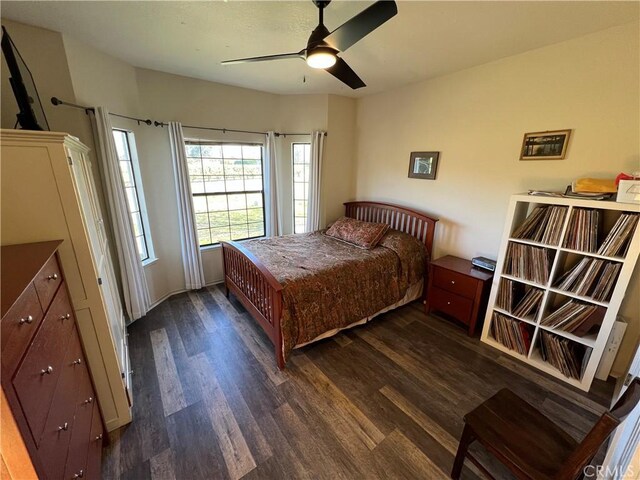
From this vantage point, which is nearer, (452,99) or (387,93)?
(452,99)

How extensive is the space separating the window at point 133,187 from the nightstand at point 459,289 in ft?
10.6

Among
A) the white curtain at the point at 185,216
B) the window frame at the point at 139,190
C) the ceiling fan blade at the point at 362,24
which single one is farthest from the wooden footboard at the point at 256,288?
the ceiling fan blade at the point at 362,24

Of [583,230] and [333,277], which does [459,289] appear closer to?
[583,230]

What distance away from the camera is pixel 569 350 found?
212 centimetres

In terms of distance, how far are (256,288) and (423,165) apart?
2437mm

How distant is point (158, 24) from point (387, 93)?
265cm

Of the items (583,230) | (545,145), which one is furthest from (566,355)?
(545,145)

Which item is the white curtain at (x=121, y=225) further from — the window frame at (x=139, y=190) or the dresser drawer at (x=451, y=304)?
the dresser drawer at (x=451, y=304)

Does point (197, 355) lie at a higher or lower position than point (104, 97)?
lower

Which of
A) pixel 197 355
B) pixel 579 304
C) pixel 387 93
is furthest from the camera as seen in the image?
pixel 387 93

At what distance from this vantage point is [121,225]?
2557 mm

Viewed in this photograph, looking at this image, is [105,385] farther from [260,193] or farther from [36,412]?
[260,193]

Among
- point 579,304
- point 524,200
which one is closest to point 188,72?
point 524,200

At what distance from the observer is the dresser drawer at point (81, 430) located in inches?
42.9
